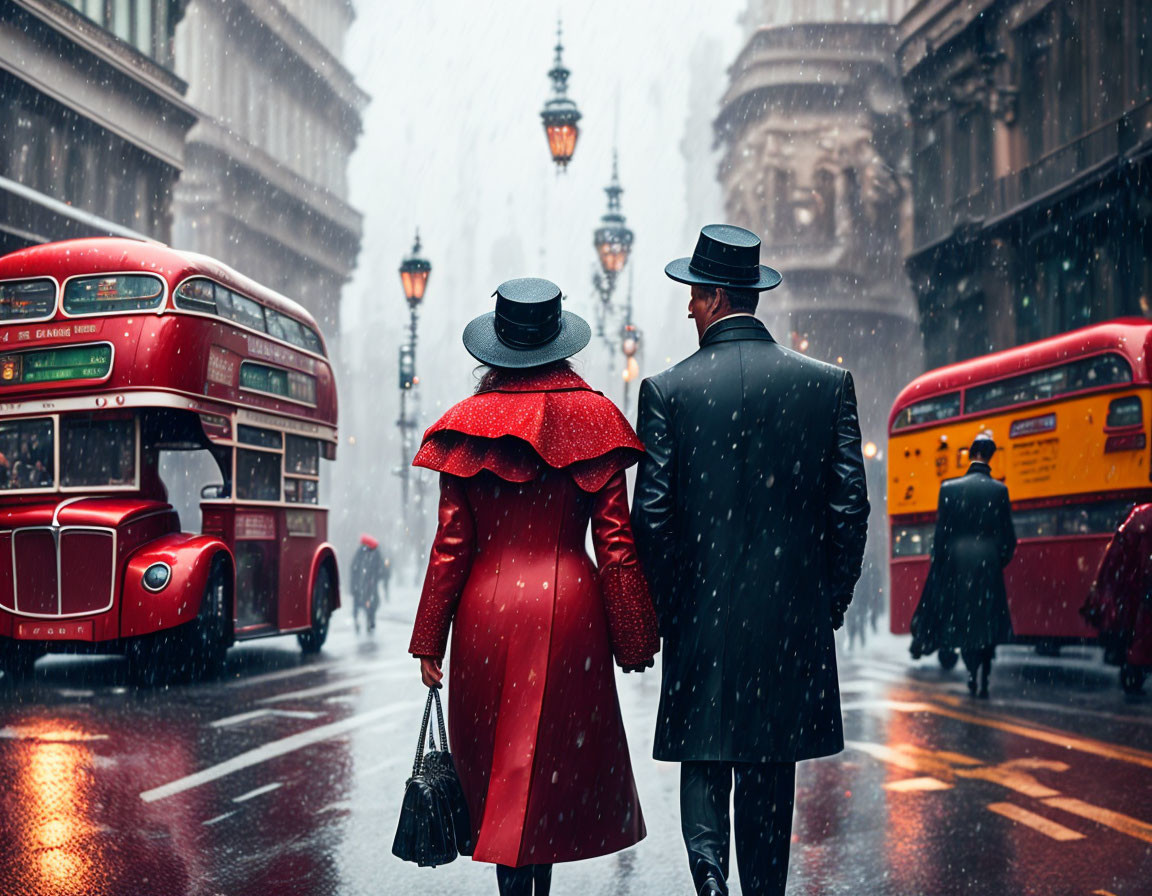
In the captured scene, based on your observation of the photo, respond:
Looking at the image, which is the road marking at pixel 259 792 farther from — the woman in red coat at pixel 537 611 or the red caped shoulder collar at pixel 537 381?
the red caped shoulder collar at pixel 537 381

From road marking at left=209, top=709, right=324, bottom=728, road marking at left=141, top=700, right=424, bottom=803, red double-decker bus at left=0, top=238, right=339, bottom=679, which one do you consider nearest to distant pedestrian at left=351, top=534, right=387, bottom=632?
red double-decker bus at left=0, top=238, right=339, bottom=679

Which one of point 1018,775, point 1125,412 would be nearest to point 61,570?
point 1018,775

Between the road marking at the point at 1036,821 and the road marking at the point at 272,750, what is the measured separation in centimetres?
450

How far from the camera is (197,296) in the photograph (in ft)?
42.9

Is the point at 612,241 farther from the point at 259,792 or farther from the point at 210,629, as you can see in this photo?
the point at 259,792

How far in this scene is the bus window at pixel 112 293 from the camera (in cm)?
1280

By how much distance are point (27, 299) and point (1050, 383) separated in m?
11.1

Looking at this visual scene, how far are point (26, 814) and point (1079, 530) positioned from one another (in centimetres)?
1170

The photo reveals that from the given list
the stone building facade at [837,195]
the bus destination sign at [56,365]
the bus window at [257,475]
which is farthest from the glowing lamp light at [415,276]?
the stone building facade at [837,195]

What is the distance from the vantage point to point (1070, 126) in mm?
26859

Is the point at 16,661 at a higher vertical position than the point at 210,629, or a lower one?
lower

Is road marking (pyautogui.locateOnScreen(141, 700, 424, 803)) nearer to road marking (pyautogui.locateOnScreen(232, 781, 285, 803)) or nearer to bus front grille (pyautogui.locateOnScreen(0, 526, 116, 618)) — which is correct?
road marking (pyautogui.locateOnScreen(232, 781, 285, 803))

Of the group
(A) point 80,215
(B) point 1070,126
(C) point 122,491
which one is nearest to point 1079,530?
(C) point 122,491

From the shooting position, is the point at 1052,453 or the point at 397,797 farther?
the point at 1052,453
